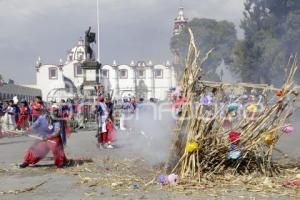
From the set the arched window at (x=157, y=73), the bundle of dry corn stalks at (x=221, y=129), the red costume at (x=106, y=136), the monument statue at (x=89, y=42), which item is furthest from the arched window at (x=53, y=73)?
the bundle of dry corn stalks at (x=221, y=129)

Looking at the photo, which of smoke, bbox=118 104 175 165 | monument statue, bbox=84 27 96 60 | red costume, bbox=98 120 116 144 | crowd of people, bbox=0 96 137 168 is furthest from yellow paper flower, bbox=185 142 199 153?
monument statue, bbox=84 27 96 60

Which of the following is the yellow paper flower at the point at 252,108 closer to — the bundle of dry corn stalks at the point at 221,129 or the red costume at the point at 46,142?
the bundle of dry corn stalks at the point at 221,129

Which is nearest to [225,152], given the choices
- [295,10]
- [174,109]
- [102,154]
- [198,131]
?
[198,131]

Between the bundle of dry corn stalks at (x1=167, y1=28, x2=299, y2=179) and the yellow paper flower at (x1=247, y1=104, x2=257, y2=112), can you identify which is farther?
the yellow paper flower at (x1=247, y1=104, x2=257, y2=112)

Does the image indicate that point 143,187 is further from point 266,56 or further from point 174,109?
point 266,56

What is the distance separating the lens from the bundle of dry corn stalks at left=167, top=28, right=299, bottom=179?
9320 millimetres

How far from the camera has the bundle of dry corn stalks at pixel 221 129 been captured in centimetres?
932

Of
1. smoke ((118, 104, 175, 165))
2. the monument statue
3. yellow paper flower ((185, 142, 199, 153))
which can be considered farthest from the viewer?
the monument statue

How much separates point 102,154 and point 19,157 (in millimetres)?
2106

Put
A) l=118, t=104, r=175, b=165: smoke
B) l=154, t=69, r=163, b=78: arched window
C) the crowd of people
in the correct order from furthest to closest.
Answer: l=154, t=69, r=163, b=78: arched window → the crowd of people → l=118, t=104, r=175, b=165: smoke

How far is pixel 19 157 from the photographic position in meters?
13.7

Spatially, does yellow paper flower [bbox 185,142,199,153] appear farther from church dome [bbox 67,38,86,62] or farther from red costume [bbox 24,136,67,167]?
church dome [bbox 67,38,86,62]

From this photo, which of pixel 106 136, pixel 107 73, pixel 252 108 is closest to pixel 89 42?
pixel 106 136

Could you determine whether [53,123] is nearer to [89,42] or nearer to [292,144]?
[292,144]
